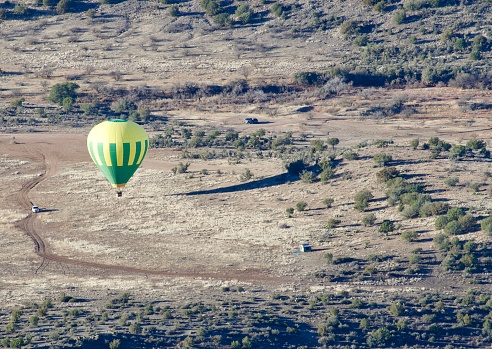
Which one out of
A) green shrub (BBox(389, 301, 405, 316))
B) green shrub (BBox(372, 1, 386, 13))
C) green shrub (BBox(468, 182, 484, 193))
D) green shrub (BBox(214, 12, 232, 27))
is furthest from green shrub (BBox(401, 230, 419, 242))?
green shrub (BBox(214, 12, 232, 27))

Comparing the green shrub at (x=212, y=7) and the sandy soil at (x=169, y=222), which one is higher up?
the green shrub at (x=212, y=7)

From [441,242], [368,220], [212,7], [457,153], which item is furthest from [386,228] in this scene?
[212,7]

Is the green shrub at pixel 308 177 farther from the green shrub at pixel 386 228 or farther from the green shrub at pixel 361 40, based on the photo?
the green shrub at pixel 361 40

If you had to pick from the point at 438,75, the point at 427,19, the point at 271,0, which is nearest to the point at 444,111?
the point at 438,75

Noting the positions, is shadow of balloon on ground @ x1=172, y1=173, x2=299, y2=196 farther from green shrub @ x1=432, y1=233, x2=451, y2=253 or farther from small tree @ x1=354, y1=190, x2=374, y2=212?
green shrub @ x1=432, y1=233, x2=451, y2=253

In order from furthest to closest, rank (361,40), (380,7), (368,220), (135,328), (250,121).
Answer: (380,7)
(361,40)
(250,121)
(368,220)
(135,328)

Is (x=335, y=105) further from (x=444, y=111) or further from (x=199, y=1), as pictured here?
(x=199, y=1)

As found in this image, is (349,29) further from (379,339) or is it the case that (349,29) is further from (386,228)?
(379,339)

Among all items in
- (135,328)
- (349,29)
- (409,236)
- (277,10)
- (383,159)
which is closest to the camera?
(135,328)

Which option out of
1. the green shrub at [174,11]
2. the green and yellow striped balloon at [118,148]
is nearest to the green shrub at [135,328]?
the green and yellow striped balloon at [118,148]

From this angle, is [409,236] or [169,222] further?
[169,222]
